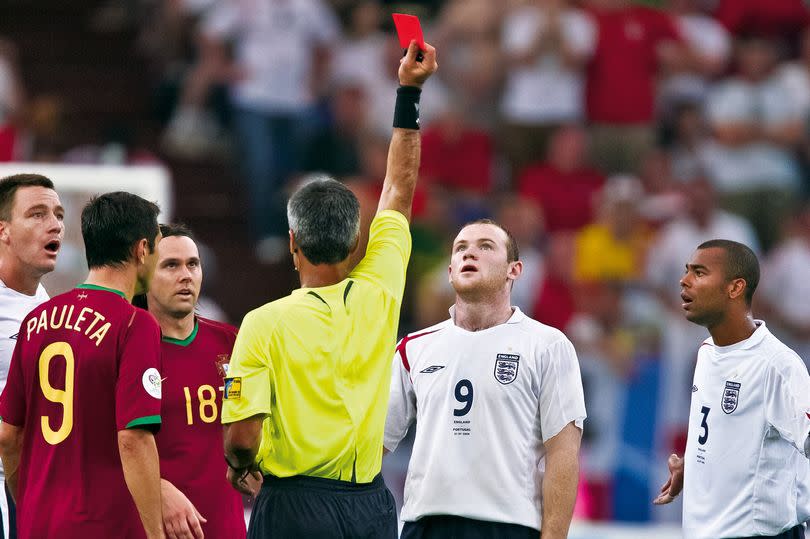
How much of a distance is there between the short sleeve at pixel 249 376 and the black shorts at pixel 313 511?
0.35m

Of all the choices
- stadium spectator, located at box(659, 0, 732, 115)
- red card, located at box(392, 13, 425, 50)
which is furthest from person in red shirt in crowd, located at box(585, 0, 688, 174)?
red card, located at box(392, 13, 425, 50)

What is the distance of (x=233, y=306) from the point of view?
14055 mm

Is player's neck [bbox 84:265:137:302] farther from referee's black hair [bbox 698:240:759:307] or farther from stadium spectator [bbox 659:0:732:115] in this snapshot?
stadium spectator [bbox 659:0:732:115]

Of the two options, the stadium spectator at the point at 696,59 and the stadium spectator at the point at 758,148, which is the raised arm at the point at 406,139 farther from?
the stadium spectator at the point at 696,59

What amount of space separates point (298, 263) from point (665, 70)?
9.82 m

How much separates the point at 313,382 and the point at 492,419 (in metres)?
0.95

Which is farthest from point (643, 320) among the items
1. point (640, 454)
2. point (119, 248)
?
point (119, 248)

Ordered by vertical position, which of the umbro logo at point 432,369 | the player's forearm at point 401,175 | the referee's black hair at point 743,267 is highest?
the player's forearm at point 401,175

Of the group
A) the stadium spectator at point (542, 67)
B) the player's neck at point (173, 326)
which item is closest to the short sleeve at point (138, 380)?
the player's neck at point (173, 326)

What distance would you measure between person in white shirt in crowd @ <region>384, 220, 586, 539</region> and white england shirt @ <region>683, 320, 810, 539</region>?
0.68m

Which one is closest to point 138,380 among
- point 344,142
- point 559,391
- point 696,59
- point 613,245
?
point 559,391

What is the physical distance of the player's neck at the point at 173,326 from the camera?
595 centimetres

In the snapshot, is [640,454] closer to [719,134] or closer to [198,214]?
[719,134]

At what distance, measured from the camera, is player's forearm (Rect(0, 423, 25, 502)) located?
520 cm
